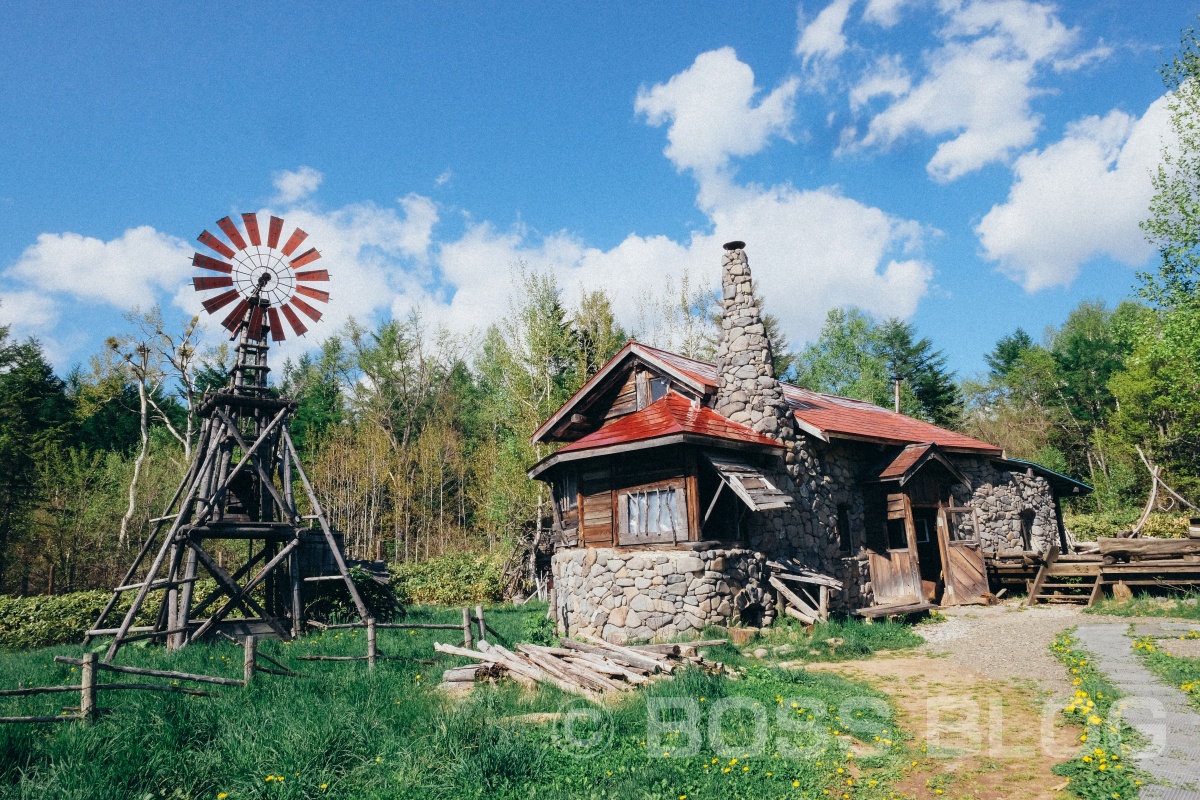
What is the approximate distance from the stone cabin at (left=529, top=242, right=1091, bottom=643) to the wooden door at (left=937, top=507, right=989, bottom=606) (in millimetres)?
39

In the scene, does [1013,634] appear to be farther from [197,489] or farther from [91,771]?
[197,489]

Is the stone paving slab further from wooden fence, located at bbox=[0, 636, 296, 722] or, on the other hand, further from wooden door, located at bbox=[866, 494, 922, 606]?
wooden fence, located at bbox=[0, 636, 296, 722]

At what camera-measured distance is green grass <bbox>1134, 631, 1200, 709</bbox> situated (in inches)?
297

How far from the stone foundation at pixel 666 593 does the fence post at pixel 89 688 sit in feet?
30.1

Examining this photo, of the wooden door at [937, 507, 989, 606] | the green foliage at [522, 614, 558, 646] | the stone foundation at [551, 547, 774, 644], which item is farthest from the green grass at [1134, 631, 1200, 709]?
the green foliage at [522, 614, 558, 646]

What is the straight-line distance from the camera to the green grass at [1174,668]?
7534 millimetres

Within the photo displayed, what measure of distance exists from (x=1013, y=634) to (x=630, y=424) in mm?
8794

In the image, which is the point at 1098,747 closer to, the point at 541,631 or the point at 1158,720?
the point at 1158,720

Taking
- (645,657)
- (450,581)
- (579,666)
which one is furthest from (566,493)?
(450,581)

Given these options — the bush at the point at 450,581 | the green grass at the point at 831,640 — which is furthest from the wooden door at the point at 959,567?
the bush at the point at 450,581

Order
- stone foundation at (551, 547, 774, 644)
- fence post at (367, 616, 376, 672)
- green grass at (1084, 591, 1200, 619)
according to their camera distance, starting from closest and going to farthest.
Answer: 1. fence post at (367, 616, 376, 672)
2. green grass at (1084, 591, 1200, 619)
3. stone foundation at (551, 547, 774, 644)

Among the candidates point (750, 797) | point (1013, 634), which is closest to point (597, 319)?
point (1013, 634)

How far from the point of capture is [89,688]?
22.1 ft

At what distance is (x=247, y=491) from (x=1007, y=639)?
661 inches
